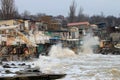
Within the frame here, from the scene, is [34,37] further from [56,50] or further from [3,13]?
[3,13]

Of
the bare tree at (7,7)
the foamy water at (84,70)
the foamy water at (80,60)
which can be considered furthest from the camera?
the bare tree at (7,7)

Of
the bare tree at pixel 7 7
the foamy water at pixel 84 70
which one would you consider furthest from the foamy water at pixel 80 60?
the bare tree at pixel 7 7

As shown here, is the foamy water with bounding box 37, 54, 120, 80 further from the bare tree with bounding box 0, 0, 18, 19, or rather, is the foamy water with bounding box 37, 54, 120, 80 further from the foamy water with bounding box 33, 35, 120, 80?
the bare tree with bounding box 0, 0, 18, 19

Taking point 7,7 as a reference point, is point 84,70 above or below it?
below

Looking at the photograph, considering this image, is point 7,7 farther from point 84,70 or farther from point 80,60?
point 84,70

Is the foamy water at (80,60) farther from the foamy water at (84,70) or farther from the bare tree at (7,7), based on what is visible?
the bare tree at (7,7)

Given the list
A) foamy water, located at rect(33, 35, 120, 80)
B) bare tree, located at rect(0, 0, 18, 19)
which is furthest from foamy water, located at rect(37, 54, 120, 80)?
bare tree, located at rect(0, 0, 18, 19)

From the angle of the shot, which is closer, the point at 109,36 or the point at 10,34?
the point at 10,34

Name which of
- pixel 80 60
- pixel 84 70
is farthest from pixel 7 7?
pixel 84 70

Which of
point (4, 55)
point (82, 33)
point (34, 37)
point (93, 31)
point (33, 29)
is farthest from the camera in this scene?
point (93, 31)

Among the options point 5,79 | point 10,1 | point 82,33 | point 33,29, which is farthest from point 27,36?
Result: point 5,79

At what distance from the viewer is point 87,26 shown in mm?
91812

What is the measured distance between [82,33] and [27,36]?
28.2 m

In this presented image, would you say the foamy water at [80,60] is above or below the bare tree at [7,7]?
below
